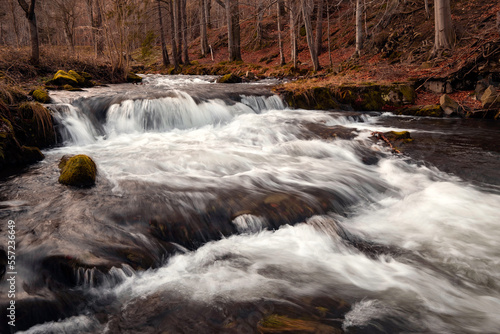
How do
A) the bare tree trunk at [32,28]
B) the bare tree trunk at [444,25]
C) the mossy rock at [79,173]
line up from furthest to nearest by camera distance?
the bare tree trunk at [32,28], the bare tree trunk at [444,25], the mossy rock at [79,173]

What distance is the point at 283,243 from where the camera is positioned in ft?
13.8

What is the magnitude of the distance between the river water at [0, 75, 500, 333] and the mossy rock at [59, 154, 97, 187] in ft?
0.68

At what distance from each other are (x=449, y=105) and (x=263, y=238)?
28.5ft

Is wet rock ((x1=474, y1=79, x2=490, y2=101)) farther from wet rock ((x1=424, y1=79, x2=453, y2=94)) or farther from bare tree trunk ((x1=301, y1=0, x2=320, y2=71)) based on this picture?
bare tree trunk ((x1=301, y1=0, x2=320, y2=71))

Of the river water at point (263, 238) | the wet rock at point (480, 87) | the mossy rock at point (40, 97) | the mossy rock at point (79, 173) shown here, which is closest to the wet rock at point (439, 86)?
the wet rock at point (480, 87)

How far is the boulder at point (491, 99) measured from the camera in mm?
9078

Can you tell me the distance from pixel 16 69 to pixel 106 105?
597 centimetres

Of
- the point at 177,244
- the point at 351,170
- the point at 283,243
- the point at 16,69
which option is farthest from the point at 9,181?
the point at 16,69

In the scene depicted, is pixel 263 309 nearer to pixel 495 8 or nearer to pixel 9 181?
pixel 9 181

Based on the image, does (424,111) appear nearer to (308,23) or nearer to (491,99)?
(491,99)

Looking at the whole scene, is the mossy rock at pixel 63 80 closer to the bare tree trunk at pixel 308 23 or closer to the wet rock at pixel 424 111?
the bare tree trunk at pixel 308 23

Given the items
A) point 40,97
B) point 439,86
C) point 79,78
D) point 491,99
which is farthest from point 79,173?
point 439,86

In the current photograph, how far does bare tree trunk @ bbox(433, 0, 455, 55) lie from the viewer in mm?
11281

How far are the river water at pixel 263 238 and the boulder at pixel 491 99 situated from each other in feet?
4.86
